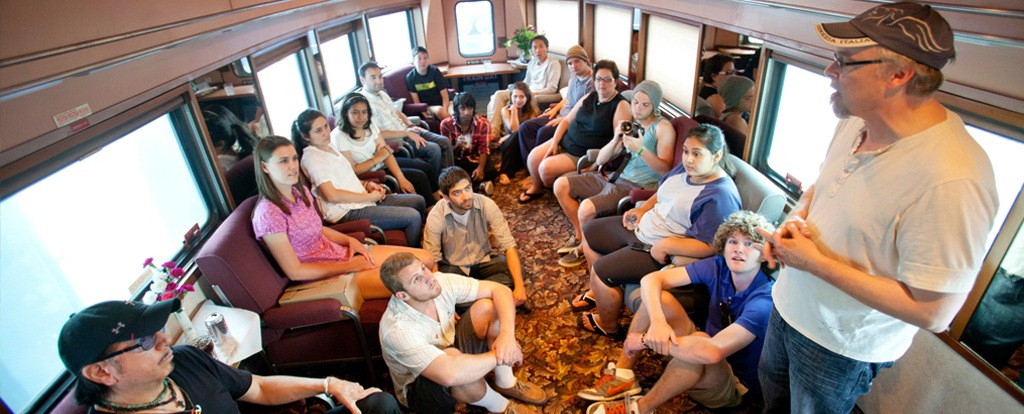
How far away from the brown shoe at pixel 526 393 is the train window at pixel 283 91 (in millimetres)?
3078

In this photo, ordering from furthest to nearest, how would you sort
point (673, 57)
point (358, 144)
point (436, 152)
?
point (436, 152), point (673, 57), point (358, 144)

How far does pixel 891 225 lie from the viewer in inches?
50.5

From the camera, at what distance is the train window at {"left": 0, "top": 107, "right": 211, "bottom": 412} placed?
5.91 feet

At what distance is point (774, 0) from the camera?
2.66 metres

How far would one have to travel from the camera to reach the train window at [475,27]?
324 inches

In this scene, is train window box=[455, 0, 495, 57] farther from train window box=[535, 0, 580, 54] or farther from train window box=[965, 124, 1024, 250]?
train window box=[965, 124, 1024, 250]

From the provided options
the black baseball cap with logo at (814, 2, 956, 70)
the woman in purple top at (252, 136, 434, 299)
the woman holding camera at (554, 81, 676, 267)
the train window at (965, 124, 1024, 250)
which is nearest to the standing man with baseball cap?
the black baseball cap with logo at (814, 2, 956, 70)

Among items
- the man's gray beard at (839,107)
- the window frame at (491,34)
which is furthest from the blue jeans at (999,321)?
the window frame at (491,34)

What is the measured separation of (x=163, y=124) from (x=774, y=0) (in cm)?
367

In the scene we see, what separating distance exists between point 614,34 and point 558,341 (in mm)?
4520

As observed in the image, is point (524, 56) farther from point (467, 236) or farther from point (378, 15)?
point (467, 236)

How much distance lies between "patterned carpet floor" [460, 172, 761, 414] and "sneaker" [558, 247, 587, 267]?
6cm

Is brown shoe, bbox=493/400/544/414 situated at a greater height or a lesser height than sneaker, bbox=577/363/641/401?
lesser

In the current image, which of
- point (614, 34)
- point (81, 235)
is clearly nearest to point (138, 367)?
point (81, 235)
